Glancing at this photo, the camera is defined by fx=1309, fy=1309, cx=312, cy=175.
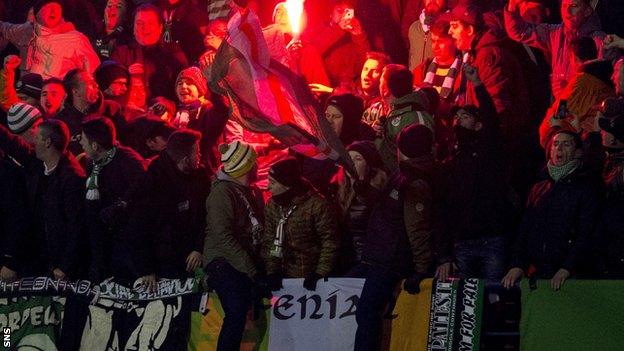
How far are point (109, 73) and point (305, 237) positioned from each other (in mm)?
4242

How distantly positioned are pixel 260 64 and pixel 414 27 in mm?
2308

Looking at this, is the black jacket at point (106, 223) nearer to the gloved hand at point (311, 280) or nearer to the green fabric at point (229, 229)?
the green fabric at point (229, 229)

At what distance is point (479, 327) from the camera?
10.7 metres

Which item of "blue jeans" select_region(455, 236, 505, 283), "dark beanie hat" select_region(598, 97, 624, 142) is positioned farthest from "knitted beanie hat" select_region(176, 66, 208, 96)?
"dark beanie hat" select_region(598, 97, 624, 142)

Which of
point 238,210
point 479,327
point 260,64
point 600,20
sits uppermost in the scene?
point 600,20

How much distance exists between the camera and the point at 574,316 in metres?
10.5

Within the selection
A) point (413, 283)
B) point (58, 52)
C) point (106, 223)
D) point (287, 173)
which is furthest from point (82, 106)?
point (413, 283)

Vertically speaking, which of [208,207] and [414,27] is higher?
[414,27]

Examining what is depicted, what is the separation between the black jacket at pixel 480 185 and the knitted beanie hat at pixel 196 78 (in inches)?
156

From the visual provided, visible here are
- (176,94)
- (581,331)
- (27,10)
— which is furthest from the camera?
(27,10)

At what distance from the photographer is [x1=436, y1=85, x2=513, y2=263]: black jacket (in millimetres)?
11242

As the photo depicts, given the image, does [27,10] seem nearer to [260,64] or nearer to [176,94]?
[176,94]

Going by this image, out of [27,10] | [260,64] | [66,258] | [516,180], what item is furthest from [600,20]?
[27,10]

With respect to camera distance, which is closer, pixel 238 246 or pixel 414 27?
pixel 238 246
